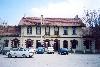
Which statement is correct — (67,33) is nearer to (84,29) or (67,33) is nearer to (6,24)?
(84,29)

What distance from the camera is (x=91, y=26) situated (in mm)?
65312

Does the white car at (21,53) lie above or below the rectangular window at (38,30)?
below

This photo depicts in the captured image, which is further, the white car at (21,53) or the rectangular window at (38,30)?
the rectangular window at (38,30)

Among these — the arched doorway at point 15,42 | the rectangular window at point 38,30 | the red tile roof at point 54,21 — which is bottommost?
the arched doorway at point 15,42

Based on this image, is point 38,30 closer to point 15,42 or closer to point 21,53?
point 15,42

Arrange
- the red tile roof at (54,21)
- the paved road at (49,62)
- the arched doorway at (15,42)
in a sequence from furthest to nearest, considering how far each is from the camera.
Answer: the red tile roof at (54,21) → the arched doorway at (15,42) → the paved road at (49,62)

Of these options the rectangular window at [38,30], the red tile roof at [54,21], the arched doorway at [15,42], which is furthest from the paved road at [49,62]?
the red tile roof at [54,21]

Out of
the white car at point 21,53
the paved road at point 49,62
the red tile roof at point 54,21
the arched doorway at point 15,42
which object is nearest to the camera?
the paved road at point 49,62

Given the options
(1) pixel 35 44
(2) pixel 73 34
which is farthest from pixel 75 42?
(1) pixel 35 44

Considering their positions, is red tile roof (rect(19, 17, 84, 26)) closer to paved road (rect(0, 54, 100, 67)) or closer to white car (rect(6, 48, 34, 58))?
white car (rect(6, 48, 34, 58))

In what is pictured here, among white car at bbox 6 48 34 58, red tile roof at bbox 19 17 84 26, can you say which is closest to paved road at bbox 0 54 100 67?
white car at bbox 6 48 34 58

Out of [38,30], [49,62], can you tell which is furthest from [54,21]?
[49,62]

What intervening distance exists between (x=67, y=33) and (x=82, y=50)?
552cm

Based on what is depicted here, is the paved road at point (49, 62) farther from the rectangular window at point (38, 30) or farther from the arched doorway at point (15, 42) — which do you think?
the arched doorway at point (15, 42)
